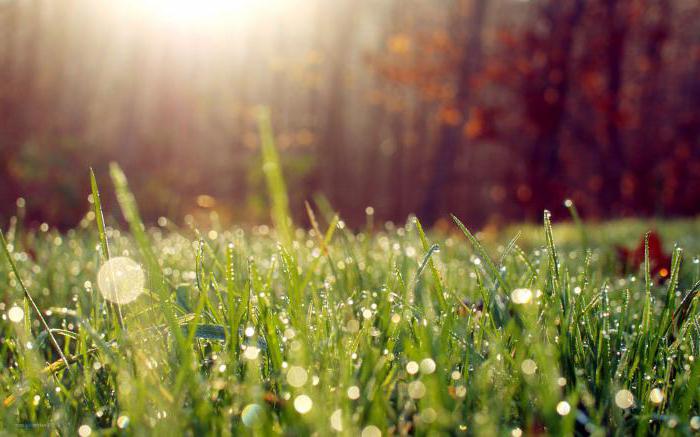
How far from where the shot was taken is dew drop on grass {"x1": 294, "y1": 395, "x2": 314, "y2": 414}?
2.25ft

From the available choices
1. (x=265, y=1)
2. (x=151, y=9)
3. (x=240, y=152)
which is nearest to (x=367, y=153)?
(x=240, y=152)

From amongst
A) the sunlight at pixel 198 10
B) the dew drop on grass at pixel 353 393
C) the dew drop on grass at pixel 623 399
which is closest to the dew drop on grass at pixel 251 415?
the dew drop on grass at pixel 353 393

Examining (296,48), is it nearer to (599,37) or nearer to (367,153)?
(367,153)

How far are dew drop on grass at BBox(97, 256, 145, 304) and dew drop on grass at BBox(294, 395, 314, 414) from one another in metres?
0.34

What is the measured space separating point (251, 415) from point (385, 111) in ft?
85.0

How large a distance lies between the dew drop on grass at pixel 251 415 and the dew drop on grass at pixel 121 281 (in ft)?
0.97

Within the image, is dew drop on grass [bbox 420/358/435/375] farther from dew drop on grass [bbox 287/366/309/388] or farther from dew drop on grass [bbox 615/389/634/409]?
dew drop on grass [bbox 615/389/634/409]

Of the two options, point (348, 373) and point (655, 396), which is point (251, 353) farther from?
point (655, 396)

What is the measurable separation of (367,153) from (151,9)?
35.7ft

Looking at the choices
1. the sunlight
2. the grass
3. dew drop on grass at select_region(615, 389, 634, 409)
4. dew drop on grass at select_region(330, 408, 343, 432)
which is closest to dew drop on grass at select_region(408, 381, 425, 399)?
the grass

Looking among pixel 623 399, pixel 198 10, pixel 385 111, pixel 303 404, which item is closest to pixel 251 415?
pixel 303 404

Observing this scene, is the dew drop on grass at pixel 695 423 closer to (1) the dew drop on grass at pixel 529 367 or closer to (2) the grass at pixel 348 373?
(2) the grass at pixel 348 373

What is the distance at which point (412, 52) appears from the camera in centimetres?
1717

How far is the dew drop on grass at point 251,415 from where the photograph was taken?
2.25 feet
